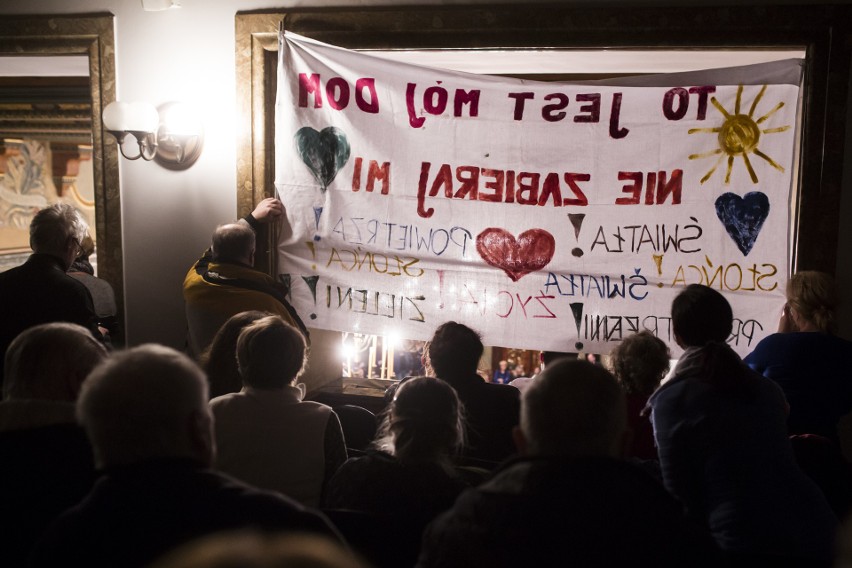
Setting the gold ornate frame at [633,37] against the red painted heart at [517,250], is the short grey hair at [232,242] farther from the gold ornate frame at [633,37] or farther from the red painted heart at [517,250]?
the red painted heart at [517,250]

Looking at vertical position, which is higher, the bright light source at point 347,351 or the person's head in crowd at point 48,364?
the person's head in crowd at point 48,364

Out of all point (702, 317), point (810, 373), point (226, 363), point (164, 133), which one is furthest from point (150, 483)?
point (164, 133)

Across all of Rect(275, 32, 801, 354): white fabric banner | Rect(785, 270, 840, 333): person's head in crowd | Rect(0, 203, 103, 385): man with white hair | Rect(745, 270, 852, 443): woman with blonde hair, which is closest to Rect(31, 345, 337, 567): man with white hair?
Rect(0, 203, 103, 385): man with white hair

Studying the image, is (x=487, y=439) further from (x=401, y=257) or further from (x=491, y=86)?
(x=491, y=86)

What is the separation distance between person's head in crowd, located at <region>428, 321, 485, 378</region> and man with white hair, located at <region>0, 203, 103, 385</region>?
4.43 ft

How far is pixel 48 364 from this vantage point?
1900 mm

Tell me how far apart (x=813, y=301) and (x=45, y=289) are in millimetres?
2964

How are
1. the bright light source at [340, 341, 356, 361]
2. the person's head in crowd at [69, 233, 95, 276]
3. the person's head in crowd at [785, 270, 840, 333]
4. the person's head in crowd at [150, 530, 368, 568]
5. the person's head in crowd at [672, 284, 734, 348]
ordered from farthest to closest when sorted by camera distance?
the bright light source at [340, 341, 356, 361]
the person's head in crowd at [69, 233, 95, 276]
the person's head in crowd at [785, 270, 840, 333]
the person's head in crowd at [672, 284, 734, 348]
the person's head in crowd at [150, 530, 368, 568]

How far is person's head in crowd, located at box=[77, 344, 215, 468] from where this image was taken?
4.35 ft

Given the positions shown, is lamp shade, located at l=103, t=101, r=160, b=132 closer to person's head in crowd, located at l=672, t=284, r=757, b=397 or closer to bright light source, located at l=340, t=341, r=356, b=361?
bright light source, located at l=340, t=341, r=356, b=361

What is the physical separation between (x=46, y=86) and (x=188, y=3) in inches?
59.4

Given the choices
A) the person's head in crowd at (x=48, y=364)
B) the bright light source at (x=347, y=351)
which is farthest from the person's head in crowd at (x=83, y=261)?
the person's head in crowd at (x=48, y=364)

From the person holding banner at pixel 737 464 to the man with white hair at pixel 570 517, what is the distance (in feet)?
2.34

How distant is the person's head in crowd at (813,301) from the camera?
289cm
